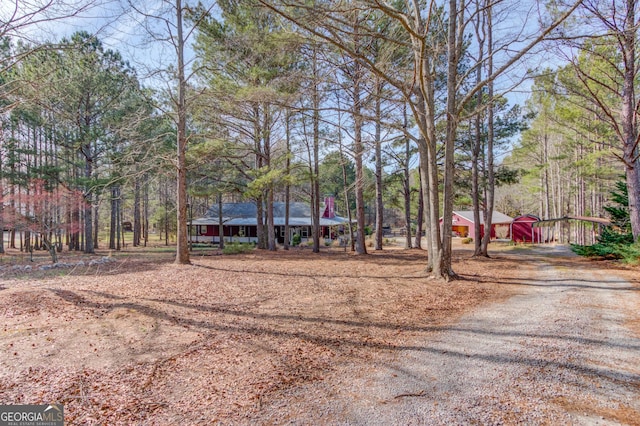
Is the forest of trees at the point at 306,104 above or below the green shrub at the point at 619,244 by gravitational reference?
above

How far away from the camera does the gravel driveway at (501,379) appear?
2.37m

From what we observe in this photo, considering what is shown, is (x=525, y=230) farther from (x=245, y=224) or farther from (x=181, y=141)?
(x=181, y=141)

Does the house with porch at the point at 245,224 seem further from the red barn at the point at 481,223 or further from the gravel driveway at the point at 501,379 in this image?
the gravel driveway at the point at 501,379

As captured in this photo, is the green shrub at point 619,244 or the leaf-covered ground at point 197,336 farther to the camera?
the green shrub at point 619,244

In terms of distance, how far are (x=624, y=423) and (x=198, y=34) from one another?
15.8 metres

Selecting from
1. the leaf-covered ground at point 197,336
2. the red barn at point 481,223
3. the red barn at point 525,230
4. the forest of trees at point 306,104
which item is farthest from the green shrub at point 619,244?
the red barn at point 481,223

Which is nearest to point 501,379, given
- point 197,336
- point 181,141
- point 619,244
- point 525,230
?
point 197,336

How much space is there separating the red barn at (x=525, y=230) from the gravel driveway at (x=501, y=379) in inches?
1018

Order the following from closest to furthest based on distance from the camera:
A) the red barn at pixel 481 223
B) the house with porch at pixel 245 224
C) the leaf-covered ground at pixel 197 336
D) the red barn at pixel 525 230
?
the leaf-covered ground at pixel 197 336 → the red barn at pixel 525 230 → the house with porch at pixel 245 224 → the red barn at pixel 481 223

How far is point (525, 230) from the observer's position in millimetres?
27734
